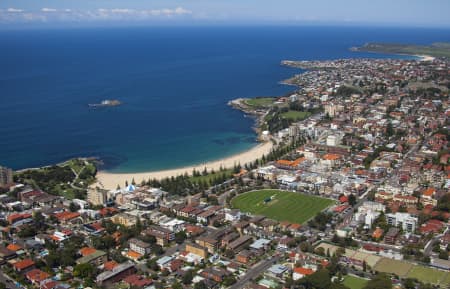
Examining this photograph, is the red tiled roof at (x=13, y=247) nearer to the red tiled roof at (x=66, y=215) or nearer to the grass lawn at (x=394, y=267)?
the red tiled roof at (x=66, y=215)

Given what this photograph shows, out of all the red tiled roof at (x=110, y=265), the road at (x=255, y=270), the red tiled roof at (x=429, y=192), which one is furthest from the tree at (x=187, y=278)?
the red tiled roof at (x=429, y=192)

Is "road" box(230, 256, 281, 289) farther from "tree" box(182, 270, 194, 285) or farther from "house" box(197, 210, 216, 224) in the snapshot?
"house" box(197, 210, 216, 224)

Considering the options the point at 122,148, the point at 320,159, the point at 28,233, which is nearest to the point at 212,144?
the point at 122,148

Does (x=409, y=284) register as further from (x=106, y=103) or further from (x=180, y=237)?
(x=106, y=103)

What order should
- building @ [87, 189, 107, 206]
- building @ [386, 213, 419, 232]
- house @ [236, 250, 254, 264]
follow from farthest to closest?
1. building @ [87, 189, 107, 206]
2. building @ [386, 213, 419, 232]
3. house @ [236, 250, 254, 264]

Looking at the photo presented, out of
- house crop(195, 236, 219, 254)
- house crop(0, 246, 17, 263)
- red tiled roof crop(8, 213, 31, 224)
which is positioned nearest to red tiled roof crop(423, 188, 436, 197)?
house crop(195, 236, 219, 254)
